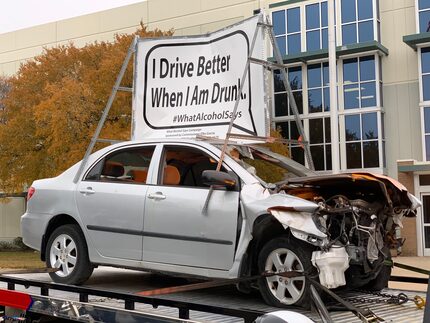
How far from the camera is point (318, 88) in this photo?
30422 millimetres

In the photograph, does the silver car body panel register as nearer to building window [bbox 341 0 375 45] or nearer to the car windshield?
the car windshield

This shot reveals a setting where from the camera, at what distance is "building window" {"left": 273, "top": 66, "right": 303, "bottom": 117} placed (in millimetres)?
30906

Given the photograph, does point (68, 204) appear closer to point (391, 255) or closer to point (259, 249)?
point (259, 249)

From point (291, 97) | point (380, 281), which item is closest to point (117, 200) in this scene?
point (291, 97)

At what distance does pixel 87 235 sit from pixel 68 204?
1.56 feet

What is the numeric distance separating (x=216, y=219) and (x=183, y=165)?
47.4 inches

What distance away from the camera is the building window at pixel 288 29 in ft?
100

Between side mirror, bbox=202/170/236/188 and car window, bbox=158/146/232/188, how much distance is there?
60cm

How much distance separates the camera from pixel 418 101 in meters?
28.6

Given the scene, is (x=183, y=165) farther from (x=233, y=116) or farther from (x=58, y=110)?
(x=58, y=110)

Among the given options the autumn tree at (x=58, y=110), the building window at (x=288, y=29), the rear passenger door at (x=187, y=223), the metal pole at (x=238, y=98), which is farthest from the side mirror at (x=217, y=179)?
the building window at (x=288, y=29)

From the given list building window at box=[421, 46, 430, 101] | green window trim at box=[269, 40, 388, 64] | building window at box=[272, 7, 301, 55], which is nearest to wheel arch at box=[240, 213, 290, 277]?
green window trim at box=[269, 40, 388, 64]

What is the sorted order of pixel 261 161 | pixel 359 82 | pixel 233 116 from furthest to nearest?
pixel 359 82 < pixel 261 161 < pixel 233 116

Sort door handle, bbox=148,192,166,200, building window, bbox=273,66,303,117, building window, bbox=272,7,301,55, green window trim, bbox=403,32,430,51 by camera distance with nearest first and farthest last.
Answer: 1. door handle, bbox=148,192,166,200
2. green window trim, bbox=403,32,430,51
3. building window, bbox=272,7,301,55
4. building window, bbox=273,66,303,117
